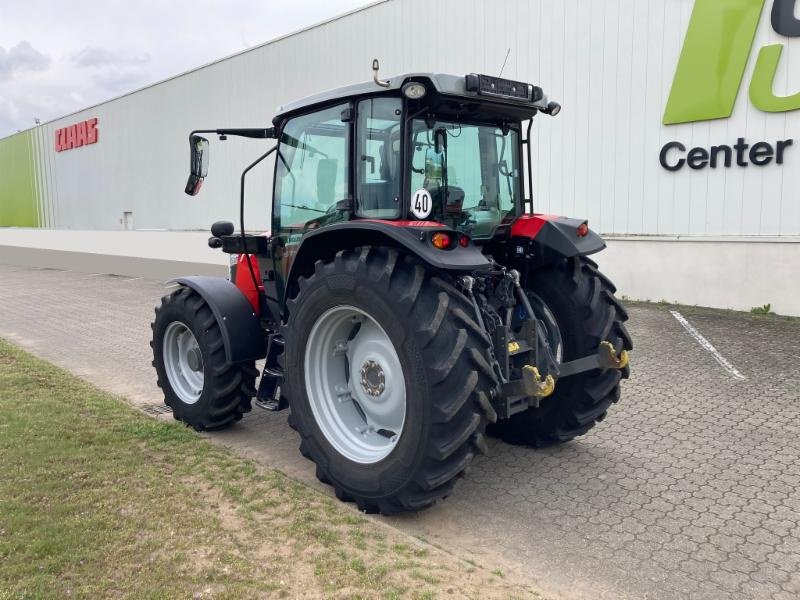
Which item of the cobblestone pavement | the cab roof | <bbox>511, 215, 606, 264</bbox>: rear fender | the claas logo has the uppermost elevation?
the claas logo

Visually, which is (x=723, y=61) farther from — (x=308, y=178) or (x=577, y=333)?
(x=308, y=178)

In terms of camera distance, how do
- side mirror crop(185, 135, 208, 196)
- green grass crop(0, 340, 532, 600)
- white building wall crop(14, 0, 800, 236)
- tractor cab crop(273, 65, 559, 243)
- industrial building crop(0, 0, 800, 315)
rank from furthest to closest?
white building wall crop(14, 0, 800, 236)
industrial building crop(0, 0, 800, 315)
side mirror crop(185, 135, 208, 196)
tractor cab crop(273, 65, 559, 243)
green grass crop(0, 340, 532, 600)

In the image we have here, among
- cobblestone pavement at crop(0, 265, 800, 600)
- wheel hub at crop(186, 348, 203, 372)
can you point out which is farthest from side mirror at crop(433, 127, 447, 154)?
wheel hub at crop(186, 348, 203, 372)

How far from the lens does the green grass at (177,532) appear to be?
2949mm

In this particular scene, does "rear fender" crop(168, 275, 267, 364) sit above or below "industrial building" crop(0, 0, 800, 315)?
below

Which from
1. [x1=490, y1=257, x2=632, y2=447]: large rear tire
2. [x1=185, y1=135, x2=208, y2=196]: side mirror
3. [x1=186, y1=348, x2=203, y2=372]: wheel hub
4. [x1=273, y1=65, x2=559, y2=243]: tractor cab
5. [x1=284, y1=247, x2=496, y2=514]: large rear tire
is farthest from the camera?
[x1=186, y1=348, x2=203, y2=372]: wheel hub

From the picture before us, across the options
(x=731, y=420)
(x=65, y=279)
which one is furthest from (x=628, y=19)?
(x=65, y=279)

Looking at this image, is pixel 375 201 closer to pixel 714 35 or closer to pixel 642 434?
pixel 642 434

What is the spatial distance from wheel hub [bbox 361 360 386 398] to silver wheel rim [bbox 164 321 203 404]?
181 centimetres

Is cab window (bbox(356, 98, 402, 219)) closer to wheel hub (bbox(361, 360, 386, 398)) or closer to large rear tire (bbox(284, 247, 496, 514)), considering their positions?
large rear tire (bbox(284, 247, 496, 514))

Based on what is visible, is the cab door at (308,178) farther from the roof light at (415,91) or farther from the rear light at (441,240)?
the rear light at (441,240)

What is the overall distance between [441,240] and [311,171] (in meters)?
1.39

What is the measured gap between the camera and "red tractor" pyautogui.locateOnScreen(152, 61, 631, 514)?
338 centimetres

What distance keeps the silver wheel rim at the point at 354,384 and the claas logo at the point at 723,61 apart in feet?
26.0
